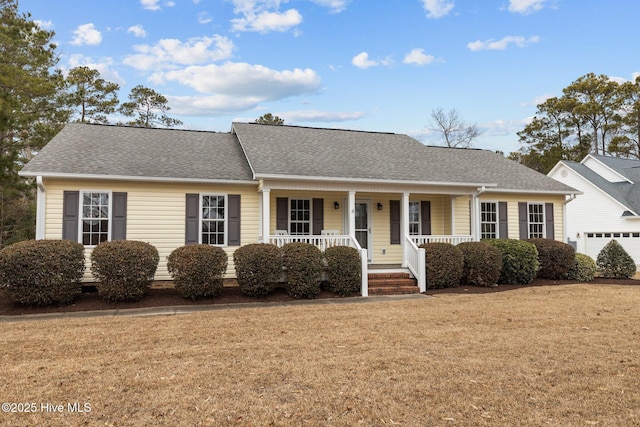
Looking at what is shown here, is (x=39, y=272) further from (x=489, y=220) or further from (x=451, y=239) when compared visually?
(x=489, y=220)

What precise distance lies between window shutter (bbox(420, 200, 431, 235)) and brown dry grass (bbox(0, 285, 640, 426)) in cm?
608

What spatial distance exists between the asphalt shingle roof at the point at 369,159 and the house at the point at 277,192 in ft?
0.21

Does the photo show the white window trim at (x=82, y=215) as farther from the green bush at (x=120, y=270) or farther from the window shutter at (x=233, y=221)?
the window shutter at (x=233, y=221)

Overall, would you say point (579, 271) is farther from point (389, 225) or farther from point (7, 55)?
point (7, 55)

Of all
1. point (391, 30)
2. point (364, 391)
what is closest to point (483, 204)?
point (391, 30)

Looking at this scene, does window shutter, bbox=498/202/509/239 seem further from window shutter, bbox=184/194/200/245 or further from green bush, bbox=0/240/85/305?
green bush, bbox=0/240/85/305

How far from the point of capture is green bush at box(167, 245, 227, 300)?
9539mm

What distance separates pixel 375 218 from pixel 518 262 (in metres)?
4.31

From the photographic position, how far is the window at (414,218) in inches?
558

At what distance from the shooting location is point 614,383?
169 inches

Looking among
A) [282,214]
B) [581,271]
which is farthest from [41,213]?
[581,271]

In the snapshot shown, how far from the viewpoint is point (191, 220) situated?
11.5 meters

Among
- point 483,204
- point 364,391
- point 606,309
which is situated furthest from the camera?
point 483,204

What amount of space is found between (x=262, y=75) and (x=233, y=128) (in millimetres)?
10839
